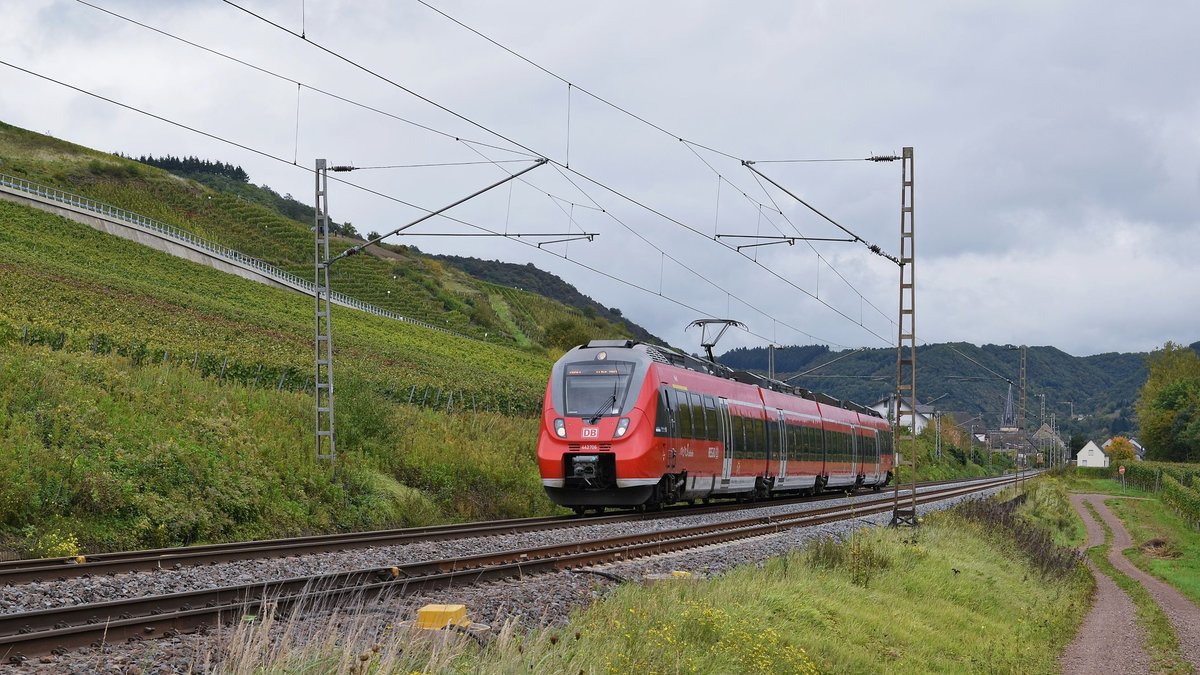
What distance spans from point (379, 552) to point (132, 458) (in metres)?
5.57

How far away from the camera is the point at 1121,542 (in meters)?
49.4

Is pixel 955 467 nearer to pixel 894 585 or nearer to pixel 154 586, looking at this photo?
pixel 894 585

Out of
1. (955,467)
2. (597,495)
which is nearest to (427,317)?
(955,467)

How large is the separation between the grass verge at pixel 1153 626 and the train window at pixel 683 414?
412 inches

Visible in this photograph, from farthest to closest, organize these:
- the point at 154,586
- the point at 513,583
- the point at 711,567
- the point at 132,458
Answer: the point at 132,458 < the point at 711,567 < the point at 513,583 < the point at 154,586

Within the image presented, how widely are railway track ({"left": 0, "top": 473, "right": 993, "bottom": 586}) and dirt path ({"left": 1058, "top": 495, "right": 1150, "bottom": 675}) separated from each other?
9217mm

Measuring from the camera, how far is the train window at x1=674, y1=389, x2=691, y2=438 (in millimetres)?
26891

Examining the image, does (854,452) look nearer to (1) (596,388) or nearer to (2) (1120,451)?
(1) (596,388)

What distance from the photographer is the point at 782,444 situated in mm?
36469

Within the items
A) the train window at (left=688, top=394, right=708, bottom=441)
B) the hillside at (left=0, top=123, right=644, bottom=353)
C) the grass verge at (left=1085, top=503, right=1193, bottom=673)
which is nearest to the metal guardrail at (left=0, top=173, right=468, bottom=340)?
the hillside at (left=0, top=123, right=644, bottom=353)

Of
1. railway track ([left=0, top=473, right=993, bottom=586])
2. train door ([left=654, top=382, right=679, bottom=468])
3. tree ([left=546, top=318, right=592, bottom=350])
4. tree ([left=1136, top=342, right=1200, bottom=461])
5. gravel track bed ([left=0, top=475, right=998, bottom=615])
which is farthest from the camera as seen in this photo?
tree ([left=1136, top=342, right=1200, bottom=461])

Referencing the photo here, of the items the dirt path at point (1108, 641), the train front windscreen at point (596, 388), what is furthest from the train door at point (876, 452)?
the train front windscreen at point (596, 388)

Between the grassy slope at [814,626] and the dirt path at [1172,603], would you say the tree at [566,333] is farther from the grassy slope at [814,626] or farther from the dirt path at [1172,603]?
the grassy slope at [814,626]

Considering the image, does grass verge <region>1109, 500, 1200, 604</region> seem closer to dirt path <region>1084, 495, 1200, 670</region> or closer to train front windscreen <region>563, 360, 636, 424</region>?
dirt path <region>1084, 495, 1200, 670</region>
